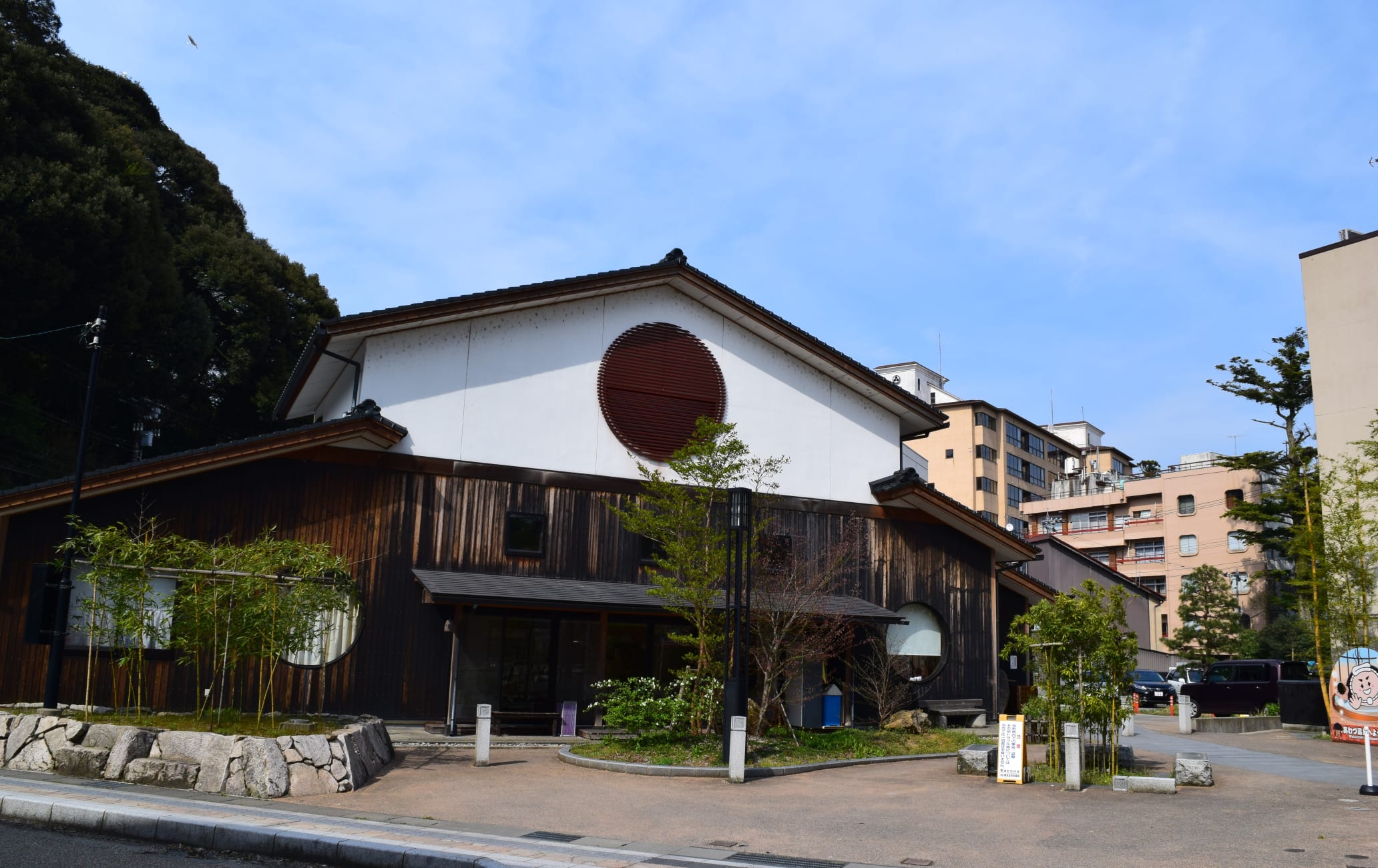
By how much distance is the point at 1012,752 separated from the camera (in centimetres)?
1377

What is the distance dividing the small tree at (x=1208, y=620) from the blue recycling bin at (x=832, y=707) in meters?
31.3

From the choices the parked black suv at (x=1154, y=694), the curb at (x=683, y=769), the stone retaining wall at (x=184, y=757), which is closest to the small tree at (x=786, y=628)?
the curb at (x=683, y=769)

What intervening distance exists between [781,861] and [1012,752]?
20.5ft

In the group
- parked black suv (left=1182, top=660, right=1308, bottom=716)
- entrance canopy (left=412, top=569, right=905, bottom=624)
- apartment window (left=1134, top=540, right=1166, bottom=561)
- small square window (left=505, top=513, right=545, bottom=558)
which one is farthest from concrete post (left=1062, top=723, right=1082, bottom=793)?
apartment window (left=1134, top=540, right=1166, bottom=561)

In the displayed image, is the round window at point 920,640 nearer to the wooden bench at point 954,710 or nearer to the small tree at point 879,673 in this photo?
the small tree at point 879,673

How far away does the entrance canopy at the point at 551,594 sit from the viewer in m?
17.3

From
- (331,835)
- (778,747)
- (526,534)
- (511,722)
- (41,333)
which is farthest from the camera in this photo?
(41,333)

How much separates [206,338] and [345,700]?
63.8ft

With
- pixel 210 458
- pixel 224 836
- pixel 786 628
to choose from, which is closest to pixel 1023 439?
A: pixel 786 628

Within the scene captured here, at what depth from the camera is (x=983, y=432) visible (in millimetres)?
66688

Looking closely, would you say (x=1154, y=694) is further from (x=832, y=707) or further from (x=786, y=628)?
(x=786, y=628)

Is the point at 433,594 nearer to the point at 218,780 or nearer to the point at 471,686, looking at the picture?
the point at 471,686

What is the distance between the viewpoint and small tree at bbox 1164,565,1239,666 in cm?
4634

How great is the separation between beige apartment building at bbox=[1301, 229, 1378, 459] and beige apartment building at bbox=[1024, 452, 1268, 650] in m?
30.3
